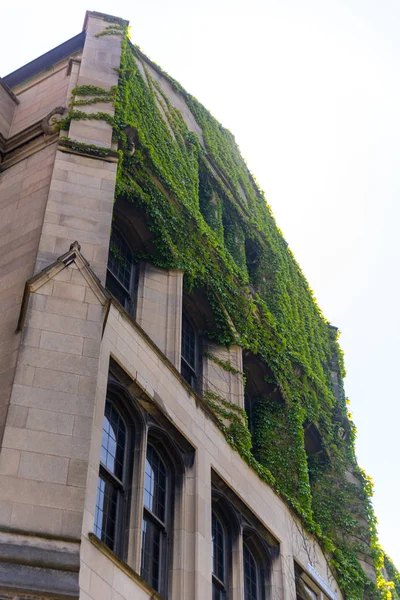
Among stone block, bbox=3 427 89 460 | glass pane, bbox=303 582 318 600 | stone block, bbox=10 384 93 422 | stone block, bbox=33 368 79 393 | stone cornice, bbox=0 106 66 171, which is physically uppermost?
stone cornice, bbox=0 106 66 171

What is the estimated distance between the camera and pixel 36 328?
47.5 feet

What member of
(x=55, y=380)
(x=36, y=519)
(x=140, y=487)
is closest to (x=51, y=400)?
(x=55, y=380)

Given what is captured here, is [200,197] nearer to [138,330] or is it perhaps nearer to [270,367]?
[270,367]

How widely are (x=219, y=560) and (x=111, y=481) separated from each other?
3.99m

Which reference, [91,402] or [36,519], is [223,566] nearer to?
[91,402]

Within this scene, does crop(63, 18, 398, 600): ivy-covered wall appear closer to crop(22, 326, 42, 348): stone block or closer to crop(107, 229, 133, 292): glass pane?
crop(107, 229, 133, 292): glass pane

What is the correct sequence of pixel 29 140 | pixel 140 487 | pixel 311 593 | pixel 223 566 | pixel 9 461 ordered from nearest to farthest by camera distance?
pixel 9 461 < pixel 140 487 < pixel 223 566 < pixel 29 140 < pixel 311 593

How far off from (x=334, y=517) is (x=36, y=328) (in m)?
15.2

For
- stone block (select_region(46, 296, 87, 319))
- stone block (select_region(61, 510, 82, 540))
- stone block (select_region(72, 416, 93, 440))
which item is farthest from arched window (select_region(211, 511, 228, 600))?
stone block (select_region(61, 510, 82, 540))

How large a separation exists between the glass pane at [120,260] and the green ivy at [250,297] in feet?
1.84

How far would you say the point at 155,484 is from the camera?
1703cm

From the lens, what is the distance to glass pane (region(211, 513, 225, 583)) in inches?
713

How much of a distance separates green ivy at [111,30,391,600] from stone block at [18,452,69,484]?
23.4ft

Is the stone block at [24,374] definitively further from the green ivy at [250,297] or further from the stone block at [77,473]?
the green ivy at [250,297]
